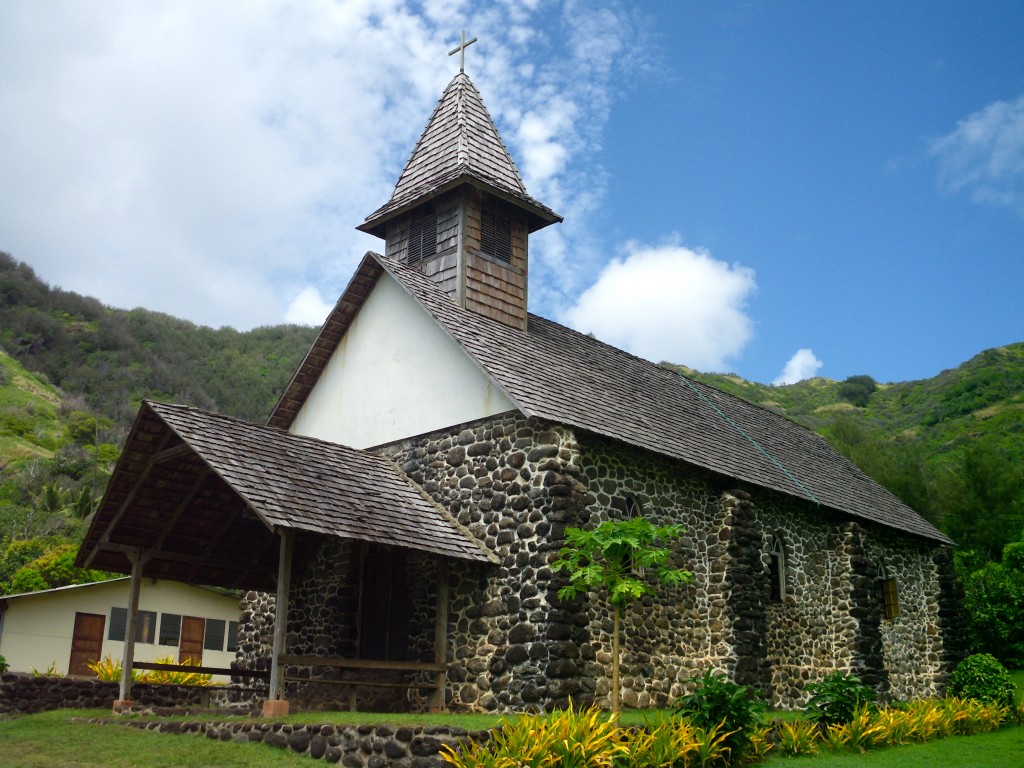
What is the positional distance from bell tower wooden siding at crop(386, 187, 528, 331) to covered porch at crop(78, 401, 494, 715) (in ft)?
13.1

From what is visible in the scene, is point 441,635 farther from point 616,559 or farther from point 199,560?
point 199,560

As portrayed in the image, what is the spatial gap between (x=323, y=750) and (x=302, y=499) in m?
3.51

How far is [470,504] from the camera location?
16.2 m

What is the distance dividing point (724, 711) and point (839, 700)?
332 cm

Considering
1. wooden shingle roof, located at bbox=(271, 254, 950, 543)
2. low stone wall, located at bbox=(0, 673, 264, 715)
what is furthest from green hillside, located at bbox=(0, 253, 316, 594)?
wooden shingle roof, located at bbox=(271, 254, 950, 543)

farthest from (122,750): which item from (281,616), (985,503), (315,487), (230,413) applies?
(230,413)

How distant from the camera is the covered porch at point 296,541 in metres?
13.9

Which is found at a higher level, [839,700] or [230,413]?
[230,413]

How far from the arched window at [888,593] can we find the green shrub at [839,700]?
9.55 m

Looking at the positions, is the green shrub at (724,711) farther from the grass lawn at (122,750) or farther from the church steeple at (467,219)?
the church steeple at (467,219)

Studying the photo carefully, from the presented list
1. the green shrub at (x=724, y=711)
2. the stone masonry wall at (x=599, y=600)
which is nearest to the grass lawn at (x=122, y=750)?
the stone masonry wall at (x=599, y=600)

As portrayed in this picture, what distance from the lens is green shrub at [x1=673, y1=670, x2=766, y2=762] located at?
502 inches

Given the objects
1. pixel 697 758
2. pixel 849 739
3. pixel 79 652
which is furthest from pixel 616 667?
pixel 79 652

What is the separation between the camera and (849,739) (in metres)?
14.7
